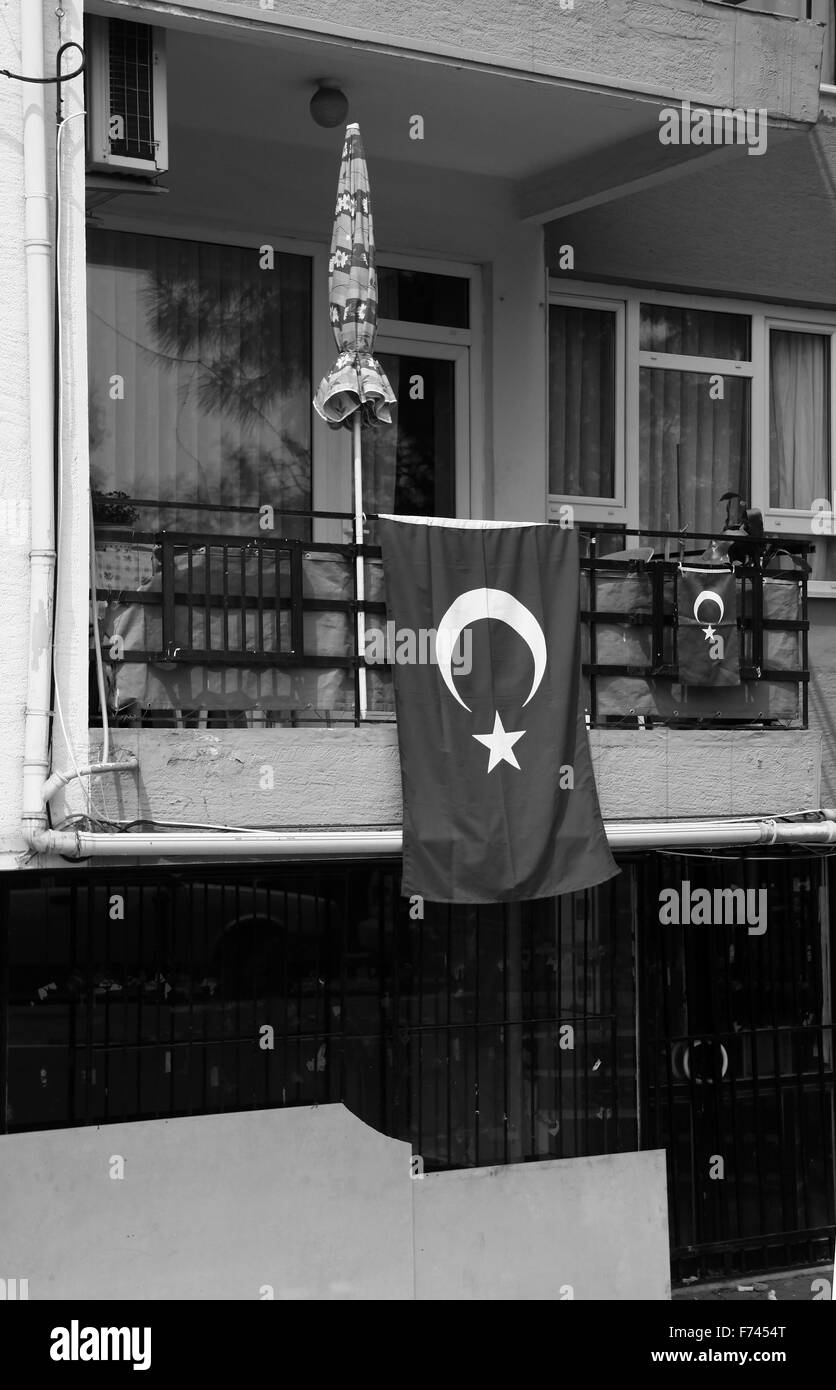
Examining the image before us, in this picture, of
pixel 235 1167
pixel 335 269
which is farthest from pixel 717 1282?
pixel 335 269

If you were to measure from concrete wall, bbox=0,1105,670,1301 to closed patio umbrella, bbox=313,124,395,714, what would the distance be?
342 cm

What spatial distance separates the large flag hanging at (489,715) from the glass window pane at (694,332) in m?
3.38

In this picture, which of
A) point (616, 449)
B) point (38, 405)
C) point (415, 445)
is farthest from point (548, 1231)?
point (38, 405)

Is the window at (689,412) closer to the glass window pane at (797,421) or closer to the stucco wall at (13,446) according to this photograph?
the glass window pane at (797,421)

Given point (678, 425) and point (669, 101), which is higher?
point (669, 101)

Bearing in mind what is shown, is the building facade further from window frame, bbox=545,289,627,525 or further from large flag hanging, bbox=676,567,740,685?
large flag hanging, bbox=676,567,740,685

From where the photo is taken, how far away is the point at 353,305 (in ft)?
28.0

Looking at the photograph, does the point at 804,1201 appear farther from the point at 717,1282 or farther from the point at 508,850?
the point at 508,850

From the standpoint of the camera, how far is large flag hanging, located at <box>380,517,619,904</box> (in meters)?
8.47

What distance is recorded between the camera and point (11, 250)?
7.98 meters

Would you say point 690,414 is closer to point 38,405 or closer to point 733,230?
point 733,230

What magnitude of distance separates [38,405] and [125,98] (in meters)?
1.70

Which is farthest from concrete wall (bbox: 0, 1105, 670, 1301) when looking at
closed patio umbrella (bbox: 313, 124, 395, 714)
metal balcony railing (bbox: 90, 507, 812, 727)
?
closed patio umbrella (bbox: 313, 124, 395, 714)
